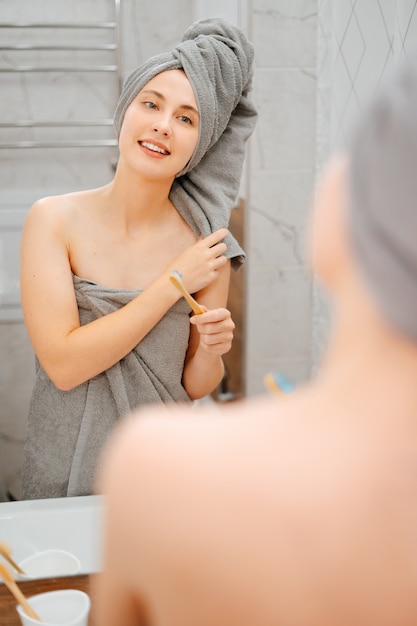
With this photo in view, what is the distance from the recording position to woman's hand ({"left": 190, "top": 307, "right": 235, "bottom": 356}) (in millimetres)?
993

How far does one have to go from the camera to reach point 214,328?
1.03 metres

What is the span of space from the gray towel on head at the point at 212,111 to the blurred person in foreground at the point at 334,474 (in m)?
0.74

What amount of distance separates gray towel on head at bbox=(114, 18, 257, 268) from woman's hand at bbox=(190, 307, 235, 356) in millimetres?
140

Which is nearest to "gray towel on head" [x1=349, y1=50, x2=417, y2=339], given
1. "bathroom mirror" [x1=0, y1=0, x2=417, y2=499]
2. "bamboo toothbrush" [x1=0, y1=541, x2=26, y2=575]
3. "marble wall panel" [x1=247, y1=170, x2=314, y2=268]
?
"bamboo toothbrush" [x1=0, y1=541, x2=26, y2=575]

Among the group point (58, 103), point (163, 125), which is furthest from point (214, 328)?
point (58, 103)

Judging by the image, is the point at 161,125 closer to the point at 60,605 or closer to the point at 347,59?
the point at 60,605

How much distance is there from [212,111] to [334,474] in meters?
0.81

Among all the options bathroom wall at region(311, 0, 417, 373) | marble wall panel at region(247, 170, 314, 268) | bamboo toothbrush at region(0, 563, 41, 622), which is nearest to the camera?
bamboo toothbrush at region(0, 563, 41, 622)

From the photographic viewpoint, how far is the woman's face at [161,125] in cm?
101

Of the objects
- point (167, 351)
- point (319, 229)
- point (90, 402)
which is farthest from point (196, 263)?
point (319, 229)

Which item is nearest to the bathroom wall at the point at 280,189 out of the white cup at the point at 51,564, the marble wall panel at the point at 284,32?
the marble wall panel at the point at 284,32

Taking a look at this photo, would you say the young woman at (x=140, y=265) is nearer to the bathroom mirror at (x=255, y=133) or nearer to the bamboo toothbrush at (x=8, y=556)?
the bamboo toothbrush at (x=8, y=556)

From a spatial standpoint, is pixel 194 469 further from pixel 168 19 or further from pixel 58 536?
pixel 168 19

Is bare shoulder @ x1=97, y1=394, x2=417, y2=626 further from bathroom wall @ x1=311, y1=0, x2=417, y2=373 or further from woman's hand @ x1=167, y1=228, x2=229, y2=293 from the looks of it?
bathroom wall @ x1=311, y1=0, x2=417, y2=373
